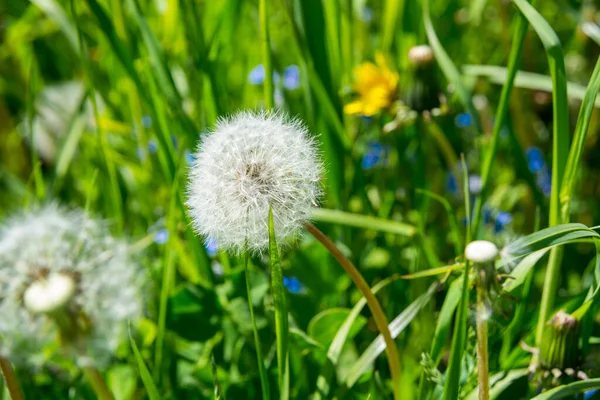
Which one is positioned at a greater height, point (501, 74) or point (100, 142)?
point (501, 74)

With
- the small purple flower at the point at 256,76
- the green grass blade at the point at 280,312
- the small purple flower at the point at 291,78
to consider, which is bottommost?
the green grass blade at the point at 280,312

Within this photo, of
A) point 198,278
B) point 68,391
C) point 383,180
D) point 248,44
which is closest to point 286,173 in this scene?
point 198,278

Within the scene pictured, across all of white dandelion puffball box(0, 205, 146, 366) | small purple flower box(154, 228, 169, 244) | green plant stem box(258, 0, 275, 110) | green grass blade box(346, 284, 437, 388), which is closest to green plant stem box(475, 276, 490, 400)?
green grass blade box(346, 284, 437, 388)

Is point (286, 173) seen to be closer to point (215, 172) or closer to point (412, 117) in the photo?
point (215, 172)

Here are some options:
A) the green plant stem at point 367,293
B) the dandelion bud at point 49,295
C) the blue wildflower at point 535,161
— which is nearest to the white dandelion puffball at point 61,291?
the dandelion bud at point 49,295

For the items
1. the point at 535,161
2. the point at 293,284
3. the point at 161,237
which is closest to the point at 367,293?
the point at 293,284

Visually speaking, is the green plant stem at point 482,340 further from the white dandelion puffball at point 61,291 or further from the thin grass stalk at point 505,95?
the white dandelion puffball at point 61,291

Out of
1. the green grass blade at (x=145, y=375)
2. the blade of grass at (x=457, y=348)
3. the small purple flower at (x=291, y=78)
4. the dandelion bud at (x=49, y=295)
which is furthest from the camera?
the small purple flower at (x=291, y=78)
